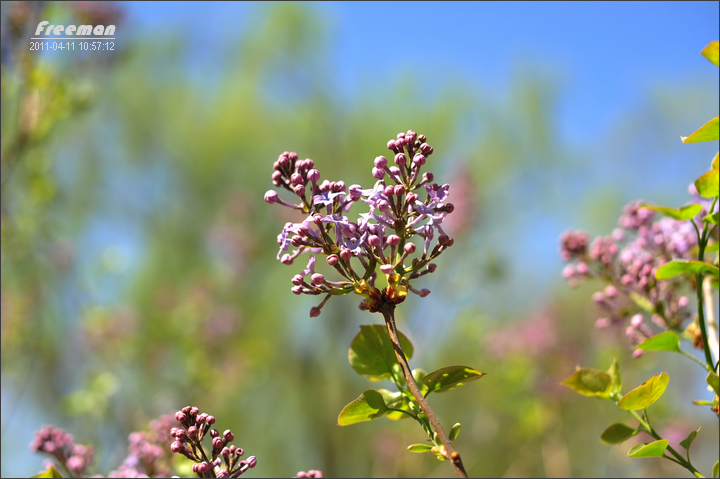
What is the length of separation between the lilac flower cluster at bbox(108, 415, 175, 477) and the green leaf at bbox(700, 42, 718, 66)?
1200 mm

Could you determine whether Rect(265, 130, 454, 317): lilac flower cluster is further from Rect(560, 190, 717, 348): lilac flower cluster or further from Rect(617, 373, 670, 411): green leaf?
Rect(560, 190, 717, 348): lilac flower cluster

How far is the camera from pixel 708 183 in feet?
2.33

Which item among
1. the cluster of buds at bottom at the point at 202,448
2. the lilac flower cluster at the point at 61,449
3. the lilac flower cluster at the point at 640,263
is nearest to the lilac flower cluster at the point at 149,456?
the lilac flower cluster at the point at 61,449

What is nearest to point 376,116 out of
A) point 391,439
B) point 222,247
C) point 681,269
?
point 222,247

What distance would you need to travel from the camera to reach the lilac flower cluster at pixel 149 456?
109cm

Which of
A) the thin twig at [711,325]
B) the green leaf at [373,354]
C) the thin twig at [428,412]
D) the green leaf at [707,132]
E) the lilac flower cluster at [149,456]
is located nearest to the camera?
the thin twig at [428,412]

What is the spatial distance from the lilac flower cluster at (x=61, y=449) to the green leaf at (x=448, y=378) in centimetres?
83

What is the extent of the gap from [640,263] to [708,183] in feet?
1.82

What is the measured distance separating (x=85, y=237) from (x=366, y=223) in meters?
8.26

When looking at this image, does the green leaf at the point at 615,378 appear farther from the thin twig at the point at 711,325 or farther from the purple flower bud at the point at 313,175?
the purple flower bud at the point at 313,175

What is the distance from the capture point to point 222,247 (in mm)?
6312

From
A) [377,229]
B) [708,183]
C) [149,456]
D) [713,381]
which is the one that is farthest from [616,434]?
[149,456]
